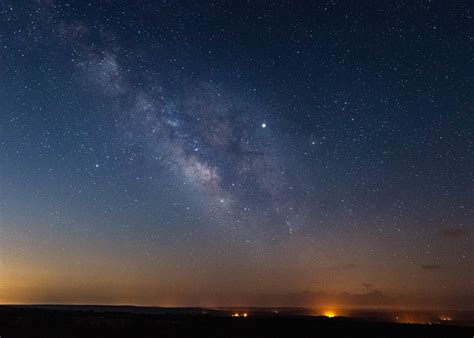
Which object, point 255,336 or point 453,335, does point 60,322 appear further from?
point 453,335

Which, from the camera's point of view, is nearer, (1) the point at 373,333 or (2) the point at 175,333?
(2) the point at 175,333

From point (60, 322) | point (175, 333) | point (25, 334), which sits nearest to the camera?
point (25, 334)

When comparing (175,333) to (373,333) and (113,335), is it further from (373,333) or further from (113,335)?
(373,333)

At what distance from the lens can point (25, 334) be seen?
34719 millimetres

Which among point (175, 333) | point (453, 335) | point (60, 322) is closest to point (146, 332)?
point (175, 333)

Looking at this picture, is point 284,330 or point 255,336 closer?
point 255,336

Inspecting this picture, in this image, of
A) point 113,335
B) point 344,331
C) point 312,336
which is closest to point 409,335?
point 344,331

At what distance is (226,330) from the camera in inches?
1692

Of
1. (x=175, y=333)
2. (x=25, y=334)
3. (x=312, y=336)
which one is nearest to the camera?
(x=25, y=334)

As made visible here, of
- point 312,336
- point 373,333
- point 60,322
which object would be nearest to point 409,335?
point 373,333

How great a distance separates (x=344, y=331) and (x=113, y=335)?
23.4 metres

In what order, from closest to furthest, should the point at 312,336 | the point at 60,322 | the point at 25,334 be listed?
the point at 25,334 < the point at 312,336 < the point at 60,322

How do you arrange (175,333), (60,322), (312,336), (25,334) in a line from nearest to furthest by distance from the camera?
(25,334), (175,333), (312,336), (60,322)

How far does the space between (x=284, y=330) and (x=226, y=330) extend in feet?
21.1
